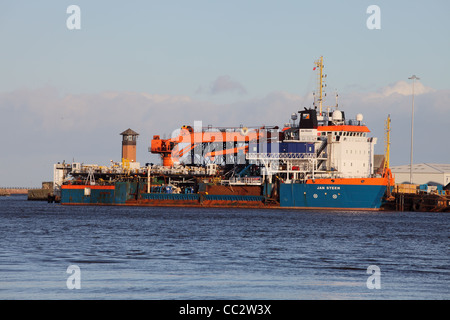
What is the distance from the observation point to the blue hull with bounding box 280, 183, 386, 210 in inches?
Answer: 3187

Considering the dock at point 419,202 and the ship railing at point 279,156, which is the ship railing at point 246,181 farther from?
the dock at point 419,202

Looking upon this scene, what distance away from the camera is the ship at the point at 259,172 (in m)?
83.5

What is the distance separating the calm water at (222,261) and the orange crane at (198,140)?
41.9 m

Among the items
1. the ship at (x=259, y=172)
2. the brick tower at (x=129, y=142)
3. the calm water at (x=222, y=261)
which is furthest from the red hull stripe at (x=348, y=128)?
the brick tower at (x=129, y=142)

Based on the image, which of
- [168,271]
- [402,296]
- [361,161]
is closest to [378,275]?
[402,296]

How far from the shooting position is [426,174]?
399ft

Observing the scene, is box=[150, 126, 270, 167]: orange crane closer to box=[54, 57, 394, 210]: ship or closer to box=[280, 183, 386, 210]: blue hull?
box=[54, 57, 394, 210]: ship

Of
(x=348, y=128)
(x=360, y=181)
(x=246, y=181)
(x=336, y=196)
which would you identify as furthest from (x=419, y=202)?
(x=246, y=181)

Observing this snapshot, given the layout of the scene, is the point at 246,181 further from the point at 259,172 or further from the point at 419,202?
the point at 419,202

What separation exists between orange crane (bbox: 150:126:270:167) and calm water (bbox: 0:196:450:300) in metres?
41.9

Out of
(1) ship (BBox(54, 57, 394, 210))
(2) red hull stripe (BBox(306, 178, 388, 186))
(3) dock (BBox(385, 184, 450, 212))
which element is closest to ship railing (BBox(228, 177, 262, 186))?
(1) ship (BBox(54, 57, 394, 210))

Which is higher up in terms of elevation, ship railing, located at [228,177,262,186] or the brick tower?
the brick tower

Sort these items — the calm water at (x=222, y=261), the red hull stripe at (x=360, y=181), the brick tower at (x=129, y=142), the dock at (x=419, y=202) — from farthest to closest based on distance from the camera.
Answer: the brick tower at (x=129, y=142)
the dock at (x=419, y=202)
the red hull stripe at (x=360, y=181)
the calm water at (x=222, y=261)
